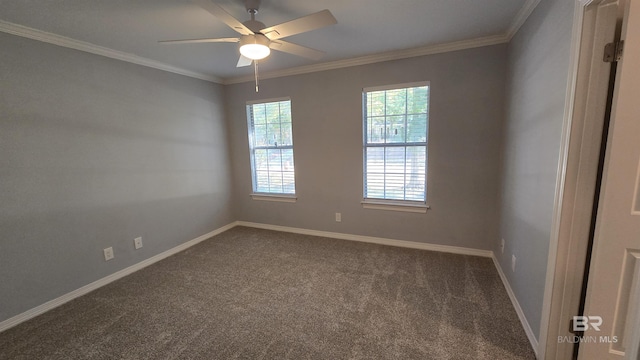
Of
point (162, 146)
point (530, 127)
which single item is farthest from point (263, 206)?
point (530, 127)

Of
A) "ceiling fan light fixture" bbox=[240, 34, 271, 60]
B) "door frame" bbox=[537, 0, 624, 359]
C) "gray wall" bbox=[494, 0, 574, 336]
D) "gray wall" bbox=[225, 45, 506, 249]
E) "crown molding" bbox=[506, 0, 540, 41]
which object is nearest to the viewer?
"door frame" bbox=[537, 0, 624, 359]

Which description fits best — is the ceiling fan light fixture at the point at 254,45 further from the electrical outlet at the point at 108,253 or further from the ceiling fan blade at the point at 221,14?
the electrical outlet at the point at 108,253

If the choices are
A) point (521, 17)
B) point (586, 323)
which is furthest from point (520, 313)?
point (521, 17)

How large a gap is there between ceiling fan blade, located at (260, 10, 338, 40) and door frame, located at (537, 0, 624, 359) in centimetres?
124

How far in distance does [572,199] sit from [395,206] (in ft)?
6.33

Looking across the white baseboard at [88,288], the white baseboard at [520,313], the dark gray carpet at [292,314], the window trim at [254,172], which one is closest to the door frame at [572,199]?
the white baseboard at [520,313]

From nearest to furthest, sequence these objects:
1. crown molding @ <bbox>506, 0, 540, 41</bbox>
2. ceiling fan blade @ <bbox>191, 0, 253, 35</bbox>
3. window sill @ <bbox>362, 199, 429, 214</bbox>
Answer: ceiling fan blade @ <bbox>191, 0, 253, 35</bbox> → crown molding @ <bbox>506, 0, 540, 41</bbox> → window sill @ <bbox>362, 199, 429, 214</bbox>

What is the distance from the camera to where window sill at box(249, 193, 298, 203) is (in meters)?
3.80

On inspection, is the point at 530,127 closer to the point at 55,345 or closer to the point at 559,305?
the point at 559,305

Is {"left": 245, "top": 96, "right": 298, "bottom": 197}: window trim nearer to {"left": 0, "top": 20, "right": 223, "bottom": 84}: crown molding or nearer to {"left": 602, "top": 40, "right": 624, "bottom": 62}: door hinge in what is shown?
{"left": 0, "top": 20, "right": 223, "bottom": 84}: crown molding

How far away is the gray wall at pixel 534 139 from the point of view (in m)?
1.44

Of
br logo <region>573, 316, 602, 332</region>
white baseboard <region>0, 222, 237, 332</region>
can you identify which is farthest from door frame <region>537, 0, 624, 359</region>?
white baseboard <region>0, 222, 237, 332</region>

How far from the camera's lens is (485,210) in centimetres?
277

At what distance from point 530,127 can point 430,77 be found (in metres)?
1.27
